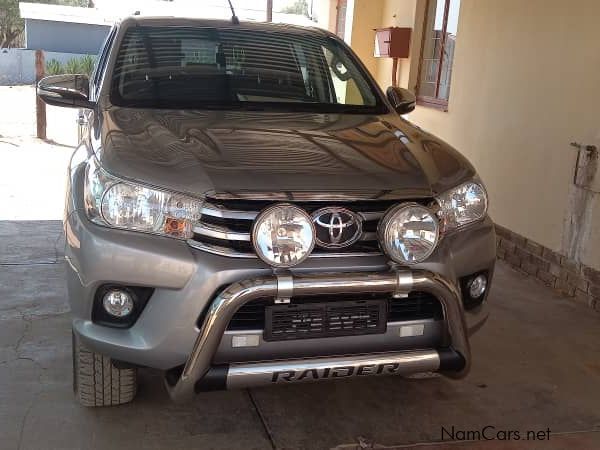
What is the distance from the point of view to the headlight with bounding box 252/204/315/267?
2.28 meters

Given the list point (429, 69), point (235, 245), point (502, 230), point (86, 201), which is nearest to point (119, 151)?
point (86, 201)

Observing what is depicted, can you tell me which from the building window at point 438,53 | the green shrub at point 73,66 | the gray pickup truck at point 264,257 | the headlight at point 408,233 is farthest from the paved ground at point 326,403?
the green shrub at point 73,66

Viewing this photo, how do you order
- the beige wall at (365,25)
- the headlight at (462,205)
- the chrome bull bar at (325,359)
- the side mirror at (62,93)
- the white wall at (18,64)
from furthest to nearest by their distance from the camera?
1. the white wall at (18,64)
2. the beige wall at (365,25)
3. the side mirror at (62,93)
4. the headlight at (462,205)
5. the chrome bull bar at (325,359)

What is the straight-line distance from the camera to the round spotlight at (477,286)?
9.04 feet

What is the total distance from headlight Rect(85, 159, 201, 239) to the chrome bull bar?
312 mm

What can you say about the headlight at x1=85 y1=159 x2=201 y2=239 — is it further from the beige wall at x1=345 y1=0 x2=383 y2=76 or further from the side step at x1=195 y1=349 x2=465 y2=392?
the beige wall at x1=345 y1=0 x2=383 y2=76

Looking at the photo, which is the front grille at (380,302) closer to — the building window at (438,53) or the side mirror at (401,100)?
the side mirror at (401,100)

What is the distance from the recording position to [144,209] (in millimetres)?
2357

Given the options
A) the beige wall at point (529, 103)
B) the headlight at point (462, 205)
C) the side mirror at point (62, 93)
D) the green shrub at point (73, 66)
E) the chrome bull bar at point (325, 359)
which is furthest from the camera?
the green shrub at point (73, 66)

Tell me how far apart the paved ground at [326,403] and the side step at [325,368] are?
1.53ft

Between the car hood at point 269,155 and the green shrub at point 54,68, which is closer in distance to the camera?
the car hood at point 269,155

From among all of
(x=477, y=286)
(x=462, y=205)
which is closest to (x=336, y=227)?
(x=462, y=205)

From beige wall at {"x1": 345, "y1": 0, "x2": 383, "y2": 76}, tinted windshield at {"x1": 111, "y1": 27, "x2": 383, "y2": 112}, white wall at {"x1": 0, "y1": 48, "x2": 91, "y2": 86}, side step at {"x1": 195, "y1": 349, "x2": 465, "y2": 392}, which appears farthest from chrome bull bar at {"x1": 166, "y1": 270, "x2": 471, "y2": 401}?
white wall at {"x1": 0, "y1": 48, "x2": 91, "y2": 86}

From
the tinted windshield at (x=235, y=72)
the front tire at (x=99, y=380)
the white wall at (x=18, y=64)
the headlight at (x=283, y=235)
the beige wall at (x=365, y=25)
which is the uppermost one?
the beige wall at (x=365, y=25)
